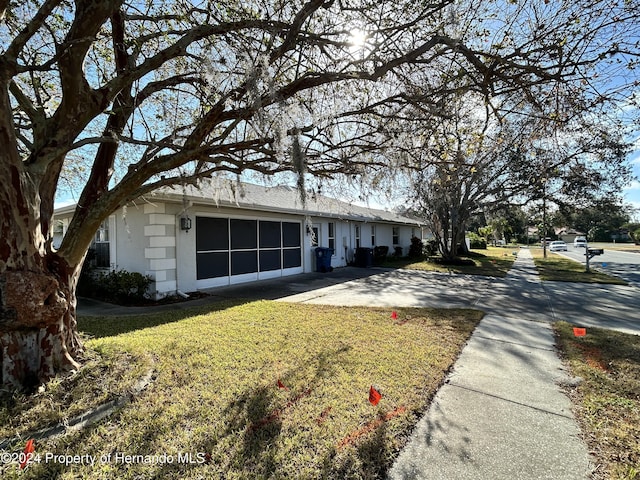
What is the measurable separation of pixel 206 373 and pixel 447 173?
4560 millimetres

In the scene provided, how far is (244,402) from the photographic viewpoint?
281 cm

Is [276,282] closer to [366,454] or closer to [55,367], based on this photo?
[55,367]

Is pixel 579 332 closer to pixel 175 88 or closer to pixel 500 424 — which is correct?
pixel 500 424

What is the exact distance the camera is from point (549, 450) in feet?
7.47

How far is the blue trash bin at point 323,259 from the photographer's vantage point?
13.5m

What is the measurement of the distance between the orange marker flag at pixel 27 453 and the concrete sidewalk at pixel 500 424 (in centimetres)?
240

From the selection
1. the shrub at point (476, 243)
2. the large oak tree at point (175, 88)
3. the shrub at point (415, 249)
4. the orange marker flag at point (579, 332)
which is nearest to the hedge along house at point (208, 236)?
the large oak tree at point (175, 88)

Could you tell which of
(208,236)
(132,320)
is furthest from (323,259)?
(132,320)

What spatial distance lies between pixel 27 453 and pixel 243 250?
828cm

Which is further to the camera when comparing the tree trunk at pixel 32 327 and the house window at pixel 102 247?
the house window at pixel 102 247

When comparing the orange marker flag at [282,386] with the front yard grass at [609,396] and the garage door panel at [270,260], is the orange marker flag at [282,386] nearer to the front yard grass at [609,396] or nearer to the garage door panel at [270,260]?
the front yard grass at [609,396]

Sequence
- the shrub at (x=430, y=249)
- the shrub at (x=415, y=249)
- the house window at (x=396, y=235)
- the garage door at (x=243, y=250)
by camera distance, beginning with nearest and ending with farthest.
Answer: the garage door at (x=243, y=250)
the house window at (x=396, y=235)
the shrub at (x=415, y=249)
the shrub at (x=430, y=249)

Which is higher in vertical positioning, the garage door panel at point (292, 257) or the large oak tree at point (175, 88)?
the large oak tree at point (175, 88)

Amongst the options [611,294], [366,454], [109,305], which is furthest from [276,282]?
[611,294]
